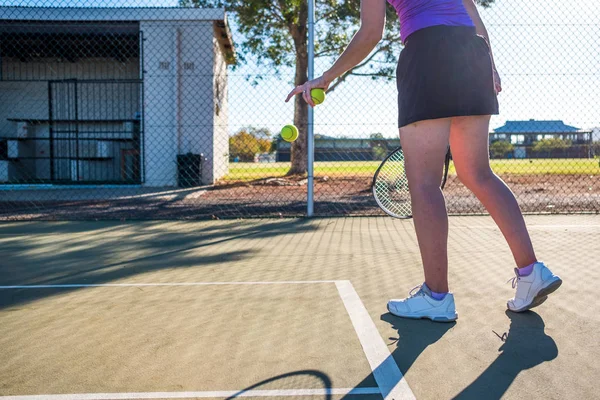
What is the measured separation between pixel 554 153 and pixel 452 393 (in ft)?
47.7

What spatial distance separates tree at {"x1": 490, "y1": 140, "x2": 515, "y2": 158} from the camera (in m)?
13.2

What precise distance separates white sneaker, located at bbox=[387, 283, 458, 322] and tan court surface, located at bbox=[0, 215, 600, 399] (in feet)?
0.17

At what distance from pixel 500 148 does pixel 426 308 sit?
12.4 m

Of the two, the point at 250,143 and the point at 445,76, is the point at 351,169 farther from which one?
the point at 445,76

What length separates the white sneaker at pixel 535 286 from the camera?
255 cm

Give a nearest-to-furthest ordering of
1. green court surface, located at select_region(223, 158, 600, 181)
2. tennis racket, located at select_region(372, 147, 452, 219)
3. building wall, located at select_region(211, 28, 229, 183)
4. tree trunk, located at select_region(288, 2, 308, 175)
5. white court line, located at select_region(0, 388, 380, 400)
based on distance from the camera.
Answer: white court line, located at select_region(0, 388, 380, 400)
tennis racket, located at select_region(372, 147, 452, 219)
green court surface, located at select_region(223, 158, 600, 181)
building wall, located at select_region(211, 28, 229, 183)
tree trunk, located at select_region(288, 2, 308, 175)

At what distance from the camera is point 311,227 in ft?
20.1

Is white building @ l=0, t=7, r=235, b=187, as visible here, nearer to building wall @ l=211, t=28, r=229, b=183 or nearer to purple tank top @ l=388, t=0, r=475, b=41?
building wall @ l=211, t=28, r=229, b=183

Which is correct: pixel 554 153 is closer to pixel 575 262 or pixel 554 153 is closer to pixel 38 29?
pixel 575 262

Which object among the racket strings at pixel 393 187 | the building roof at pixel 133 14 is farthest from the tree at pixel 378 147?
the building roof at pixel 133 14

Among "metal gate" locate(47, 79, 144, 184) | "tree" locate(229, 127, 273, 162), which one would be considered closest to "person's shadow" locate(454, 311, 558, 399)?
"tree" locate(229, 127, 273, 162)

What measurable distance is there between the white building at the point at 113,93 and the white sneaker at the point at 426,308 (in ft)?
30.1

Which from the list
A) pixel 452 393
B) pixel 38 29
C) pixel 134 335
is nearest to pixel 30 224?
pixel 134 335

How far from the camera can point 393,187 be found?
458 centimetres
